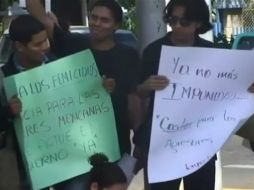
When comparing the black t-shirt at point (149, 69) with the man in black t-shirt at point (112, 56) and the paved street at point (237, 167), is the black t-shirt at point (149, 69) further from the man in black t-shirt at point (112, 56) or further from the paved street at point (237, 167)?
the paved street at point (237, 167)

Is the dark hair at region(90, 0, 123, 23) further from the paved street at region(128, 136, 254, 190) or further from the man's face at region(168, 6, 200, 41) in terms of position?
the paved street at region(128, 136, 254, 190)

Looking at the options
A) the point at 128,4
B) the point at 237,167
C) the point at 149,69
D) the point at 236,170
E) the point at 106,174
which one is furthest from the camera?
the point at 128,4

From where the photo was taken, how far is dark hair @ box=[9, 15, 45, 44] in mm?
3951

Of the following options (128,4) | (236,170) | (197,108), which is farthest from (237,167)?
(128,4)

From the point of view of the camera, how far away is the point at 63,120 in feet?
13.5

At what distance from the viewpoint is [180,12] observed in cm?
405

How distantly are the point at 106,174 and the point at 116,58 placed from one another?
2.25ft

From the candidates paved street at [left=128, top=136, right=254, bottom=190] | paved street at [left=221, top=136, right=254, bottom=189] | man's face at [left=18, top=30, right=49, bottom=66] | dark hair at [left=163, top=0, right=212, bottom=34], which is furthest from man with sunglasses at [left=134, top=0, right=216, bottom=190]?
paved street at [left=221, top=136, right=254, bottom=189]

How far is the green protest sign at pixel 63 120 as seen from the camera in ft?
13.2

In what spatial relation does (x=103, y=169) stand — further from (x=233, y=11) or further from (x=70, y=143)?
(x=233, y=11)

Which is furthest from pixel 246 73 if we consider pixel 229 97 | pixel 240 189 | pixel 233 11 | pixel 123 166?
pixel 233 11

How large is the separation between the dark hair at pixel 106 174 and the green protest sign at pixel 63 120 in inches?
7.3

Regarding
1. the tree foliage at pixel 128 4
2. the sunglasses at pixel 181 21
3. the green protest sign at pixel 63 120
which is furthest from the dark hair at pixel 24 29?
the tree foliage at pixel 128 4

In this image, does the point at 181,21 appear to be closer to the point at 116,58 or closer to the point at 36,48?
the point at 116,58
